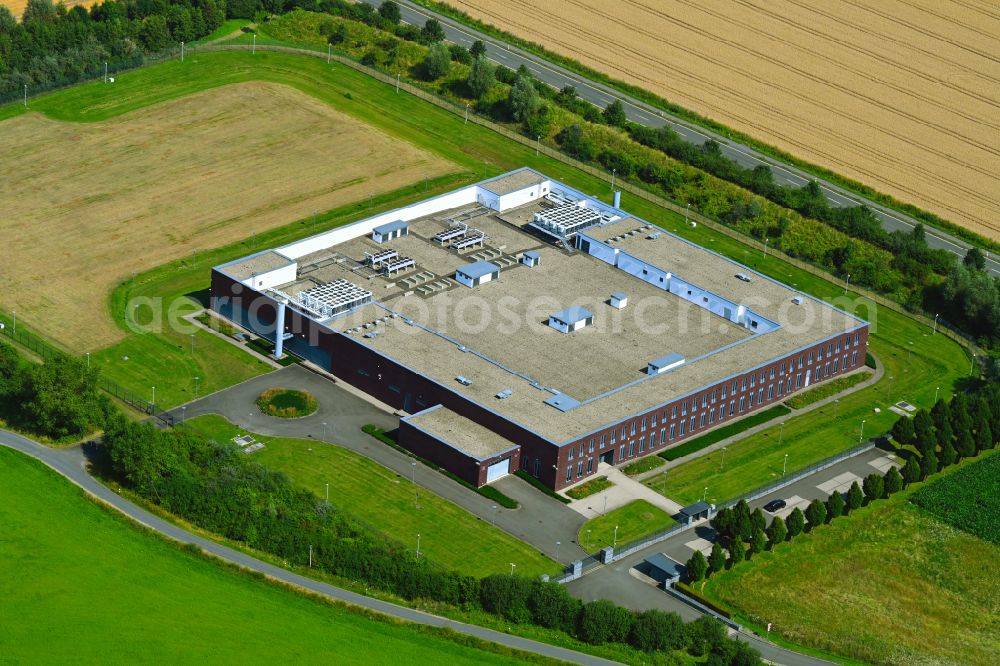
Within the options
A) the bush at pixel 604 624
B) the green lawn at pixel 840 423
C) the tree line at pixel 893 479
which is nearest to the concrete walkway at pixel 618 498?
the green lawn at pixel 840 423

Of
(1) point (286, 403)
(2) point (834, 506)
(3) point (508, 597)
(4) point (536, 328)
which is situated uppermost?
(4) point (536, 328)

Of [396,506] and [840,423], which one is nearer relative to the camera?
[396,506]

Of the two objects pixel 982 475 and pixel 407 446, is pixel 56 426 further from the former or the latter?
pixel 982 475

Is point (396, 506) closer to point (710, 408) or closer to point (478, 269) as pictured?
point (710, 408)

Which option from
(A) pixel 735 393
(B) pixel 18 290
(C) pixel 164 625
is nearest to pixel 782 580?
(A) pixel 735 393

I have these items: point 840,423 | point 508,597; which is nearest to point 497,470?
point 508,597

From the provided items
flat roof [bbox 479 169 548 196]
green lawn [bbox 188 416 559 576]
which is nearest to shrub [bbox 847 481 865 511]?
green lawn [bbox 188 416 559 576]
